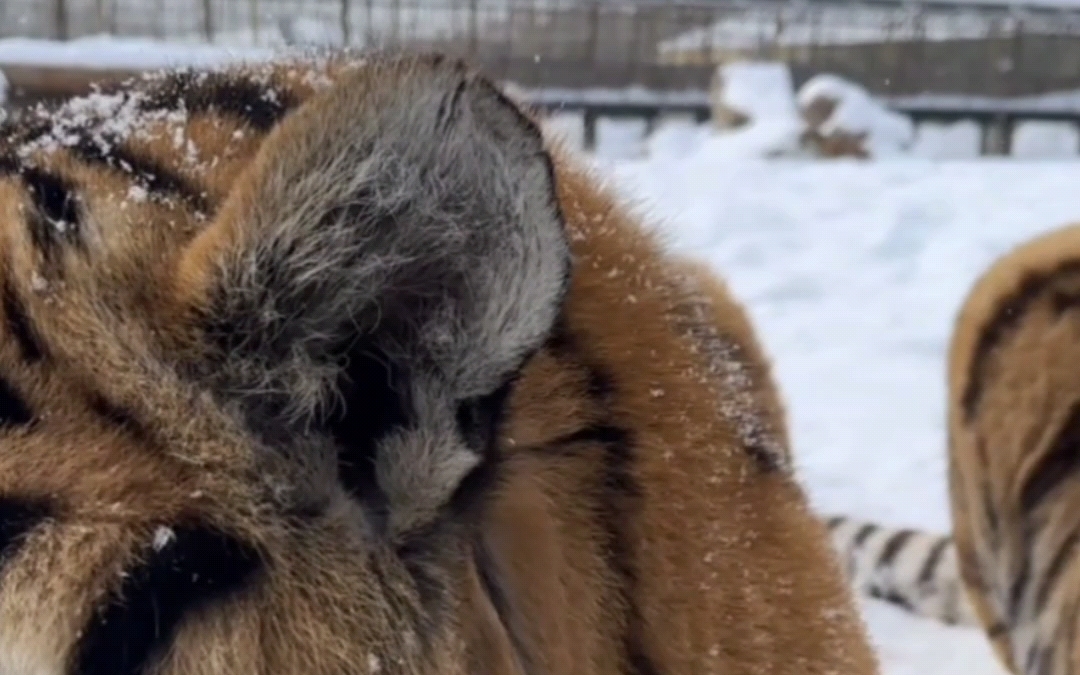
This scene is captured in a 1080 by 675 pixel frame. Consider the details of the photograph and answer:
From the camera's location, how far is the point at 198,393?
2.49 feet

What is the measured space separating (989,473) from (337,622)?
1.94 m

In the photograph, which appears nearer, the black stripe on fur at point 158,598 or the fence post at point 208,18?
the black stripe on fur at point 158,598

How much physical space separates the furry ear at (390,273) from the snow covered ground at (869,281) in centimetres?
48

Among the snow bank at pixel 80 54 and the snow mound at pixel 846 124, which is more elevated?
the snow bank at pixel 80 54

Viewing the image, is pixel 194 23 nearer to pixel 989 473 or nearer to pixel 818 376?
pixel 818 376

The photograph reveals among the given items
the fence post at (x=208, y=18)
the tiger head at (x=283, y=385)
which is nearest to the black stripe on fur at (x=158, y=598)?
the tiger head at (x=283, y=385)

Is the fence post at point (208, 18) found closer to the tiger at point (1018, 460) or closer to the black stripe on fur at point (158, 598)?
the tiger at point (1018, 460)

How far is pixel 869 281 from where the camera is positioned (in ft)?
17.1

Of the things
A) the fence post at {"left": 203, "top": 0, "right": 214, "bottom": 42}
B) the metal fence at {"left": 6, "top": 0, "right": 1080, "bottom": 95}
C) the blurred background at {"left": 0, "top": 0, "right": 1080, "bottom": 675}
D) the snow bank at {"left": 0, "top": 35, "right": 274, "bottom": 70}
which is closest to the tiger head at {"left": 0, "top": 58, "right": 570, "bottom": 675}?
the blurred background at {"left": 0, "top": 0, "right": 1080, "bottom": 675}

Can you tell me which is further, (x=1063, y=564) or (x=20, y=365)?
(x=1063, y=564)

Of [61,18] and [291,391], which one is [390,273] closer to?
[291,391]

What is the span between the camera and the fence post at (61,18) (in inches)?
182

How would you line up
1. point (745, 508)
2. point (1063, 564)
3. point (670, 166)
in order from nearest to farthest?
point (745, 508)
point (1063, 564)
point (670, 166)

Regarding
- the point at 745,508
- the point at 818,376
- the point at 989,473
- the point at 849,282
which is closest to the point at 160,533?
the point at 745,508
